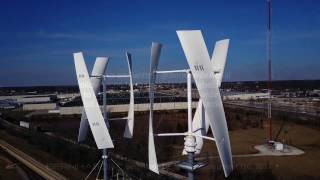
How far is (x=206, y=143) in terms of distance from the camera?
3478cm

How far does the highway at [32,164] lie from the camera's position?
20578 mm

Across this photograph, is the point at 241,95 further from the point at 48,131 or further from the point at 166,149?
the point at 166,149

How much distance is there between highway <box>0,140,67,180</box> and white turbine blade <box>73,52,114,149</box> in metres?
9.40

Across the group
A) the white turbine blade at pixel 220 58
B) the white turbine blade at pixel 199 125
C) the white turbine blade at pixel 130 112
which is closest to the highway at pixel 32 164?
the white turbine blade at pixel 130 112

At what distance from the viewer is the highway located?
67.5ft

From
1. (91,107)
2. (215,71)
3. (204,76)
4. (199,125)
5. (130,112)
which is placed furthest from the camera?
(130,112)

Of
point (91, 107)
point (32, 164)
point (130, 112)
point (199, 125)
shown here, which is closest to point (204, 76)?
point (199, 125)

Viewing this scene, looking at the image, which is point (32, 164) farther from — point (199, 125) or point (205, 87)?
point (205, 87)

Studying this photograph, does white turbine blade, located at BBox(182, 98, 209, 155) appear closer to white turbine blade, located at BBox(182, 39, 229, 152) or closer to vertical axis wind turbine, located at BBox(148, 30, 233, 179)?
white turbine blade, located at BBox(182, 39, 229, 152)

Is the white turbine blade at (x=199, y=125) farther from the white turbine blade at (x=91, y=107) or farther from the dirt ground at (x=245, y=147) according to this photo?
the dirt ground at (x=245, y=147)

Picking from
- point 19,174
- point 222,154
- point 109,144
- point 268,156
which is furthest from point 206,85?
point 268,156

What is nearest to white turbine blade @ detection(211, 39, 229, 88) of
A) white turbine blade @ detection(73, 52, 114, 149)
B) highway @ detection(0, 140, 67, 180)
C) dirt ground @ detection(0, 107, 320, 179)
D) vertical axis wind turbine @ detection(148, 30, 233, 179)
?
vertical axis wind turbine @ detection(148, 30, 233, 179)

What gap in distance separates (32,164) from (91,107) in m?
15.2

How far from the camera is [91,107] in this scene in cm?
1055
